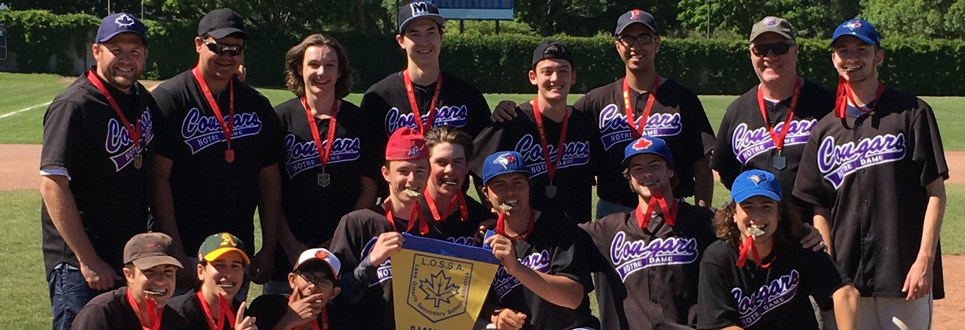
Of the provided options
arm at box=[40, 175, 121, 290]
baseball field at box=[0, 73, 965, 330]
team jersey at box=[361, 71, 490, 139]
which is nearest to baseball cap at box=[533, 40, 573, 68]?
team jersey at box=[361, 71, 490, 139]

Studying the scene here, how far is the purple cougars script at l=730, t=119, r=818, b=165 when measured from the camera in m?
6.19

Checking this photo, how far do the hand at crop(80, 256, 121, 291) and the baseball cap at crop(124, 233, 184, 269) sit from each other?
1.23 ft

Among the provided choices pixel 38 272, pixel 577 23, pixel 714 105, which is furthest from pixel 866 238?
pixel 577 23

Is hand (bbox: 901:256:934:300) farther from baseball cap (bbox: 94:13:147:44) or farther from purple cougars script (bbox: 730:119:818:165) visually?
baseball cap (bbox: 94:13:147:44)

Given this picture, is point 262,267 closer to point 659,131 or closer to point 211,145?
point 211,145

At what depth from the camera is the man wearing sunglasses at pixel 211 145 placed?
5930mm

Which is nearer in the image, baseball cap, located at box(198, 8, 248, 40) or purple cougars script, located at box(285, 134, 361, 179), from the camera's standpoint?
baseball cap, located at box(198, 8, 248, 40)

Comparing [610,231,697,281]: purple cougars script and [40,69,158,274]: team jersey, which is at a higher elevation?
[40,69,158,274]: team jersey

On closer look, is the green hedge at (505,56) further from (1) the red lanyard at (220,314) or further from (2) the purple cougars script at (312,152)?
(1) the red lanyard at (220,314)

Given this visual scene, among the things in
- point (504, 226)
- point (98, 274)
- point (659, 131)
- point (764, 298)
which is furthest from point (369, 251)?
point (659, 131)

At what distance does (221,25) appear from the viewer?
6098 millimetres

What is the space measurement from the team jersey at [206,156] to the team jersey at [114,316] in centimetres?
92

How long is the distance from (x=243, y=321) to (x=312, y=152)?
1368 millimetres

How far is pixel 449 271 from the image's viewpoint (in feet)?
18.0
